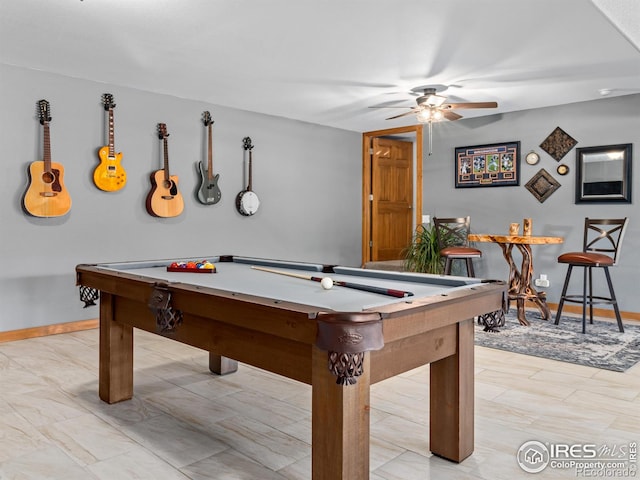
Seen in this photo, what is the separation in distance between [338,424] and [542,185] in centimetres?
494

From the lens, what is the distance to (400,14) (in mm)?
3029

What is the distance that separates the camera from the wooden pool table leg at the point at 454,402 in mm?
1986

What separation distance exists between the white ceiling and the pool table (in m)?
1.61

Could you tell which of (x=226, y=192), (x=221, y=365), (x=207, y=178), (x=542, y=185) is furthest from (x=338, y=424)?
(x=542, y=185)

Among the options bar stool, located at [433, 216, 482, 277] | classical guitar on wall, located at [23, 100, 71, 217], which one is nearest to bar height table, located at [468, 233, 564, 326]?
bar stool, located at [433, 216, 482, 277]

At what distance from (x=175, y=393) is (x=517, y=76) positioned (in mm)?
3806

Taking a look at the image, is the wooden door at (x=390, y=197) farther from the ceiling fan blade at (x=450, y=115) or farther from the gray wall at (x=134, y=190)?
the ceiling fan blade at (x=450, y=115)

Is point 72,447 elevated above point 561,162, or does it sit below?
below

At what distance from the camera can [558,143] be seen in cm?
543

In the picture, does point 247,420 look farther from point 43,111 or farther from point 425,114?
point 425,114

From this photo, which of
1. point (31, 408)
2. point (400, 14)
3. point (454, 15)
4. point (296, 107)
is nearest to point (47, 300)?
point (31, 408)

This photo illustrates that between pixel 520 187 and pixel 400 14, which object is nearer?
pixel 400 14

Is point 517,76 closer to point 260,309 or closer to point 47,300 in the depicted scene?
point 260,309

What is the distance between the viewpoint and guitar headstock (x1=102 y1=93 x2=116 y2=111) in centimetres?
450
